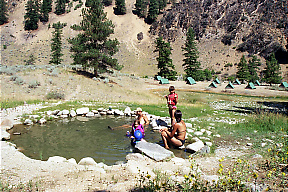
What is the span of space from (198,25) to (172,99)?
95052mm

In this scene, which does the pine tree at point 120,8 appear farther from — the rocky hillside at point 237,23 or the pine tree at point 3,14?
the pine tree at point 3,14

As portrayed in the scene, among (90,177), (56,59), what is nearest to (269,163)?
(90,177)

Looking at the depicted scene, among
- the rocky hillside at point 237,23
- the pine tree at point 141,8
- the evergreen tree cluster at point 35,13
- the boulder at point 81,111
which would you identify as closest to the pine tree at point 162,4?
the pine tree at point 141,8

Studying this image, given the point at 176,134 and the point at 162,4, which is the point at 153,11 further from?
the point at 176,134

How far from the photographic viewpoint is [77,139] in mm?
11320

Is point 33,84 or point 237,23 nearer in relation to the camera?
point 33,84

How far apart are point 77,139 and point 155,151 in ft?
15.7

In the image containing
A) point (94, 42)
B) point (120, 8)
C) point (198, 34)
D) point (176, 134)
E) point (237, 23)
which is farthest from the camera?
point (120, 8)

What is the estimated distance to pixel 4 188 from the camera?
5.12 m

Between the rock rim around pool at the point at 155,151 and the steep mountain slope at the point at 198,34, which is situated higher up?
the steep mountain slope at the point at 198,34

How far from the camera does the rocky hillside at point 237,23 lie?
7956cm

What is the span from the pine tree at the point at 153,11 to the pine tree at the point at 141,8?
2.74 m

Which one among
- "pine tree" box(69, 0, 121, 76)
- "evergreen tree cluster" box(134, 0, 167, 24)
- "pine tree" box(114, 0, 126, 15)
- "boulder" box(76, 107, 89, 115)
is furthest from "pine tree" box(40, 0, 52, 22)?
"boulder" box(76, 107, 89, 115)

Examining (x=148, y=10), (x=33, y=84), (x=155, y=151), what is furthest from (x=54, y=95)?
(x=148, y=10)
